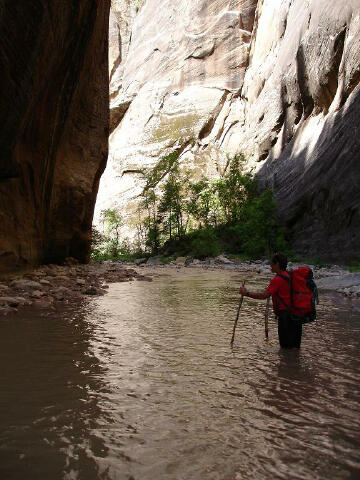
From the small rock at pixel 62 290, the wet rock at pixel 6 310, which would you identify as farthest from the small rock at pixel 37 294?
the wet rock at pixel 6 310

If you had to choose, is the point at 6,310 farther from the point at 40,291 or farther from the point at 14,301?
the point at 40,291

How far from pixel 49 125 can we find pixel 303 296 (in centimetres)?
1018

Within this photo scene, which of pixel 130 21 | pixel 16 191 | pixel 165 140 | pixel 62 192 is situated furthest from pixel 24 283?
pixel 130 21

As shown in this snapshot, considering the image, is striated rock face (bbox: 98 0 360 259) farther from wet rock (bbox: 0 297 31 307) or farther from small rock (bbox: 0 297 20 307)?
small rock (bbox: 0 297 20 307)

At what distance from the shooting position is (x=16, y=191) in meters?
11.7

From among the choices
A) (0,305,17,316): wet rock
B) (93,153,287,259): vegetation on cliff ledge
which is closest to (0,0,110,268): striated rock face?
(0,305,17,316): wet rock

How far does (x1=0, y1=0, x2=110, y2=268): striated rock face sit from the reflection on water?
18.4 ft

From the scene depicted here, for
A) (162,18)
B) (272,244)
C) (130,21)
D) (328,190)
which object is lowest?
(272,244)

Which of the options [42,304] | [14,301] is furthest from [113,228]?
[14,301]

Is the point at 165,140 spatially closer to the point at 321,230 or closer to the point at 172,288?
the point at 321,230

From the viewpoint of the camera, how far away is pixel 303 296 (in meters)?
5.34

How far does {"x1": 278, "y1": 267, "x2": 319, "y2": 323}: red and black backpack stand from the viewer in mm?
5309

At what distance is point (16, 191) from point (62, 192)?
5316 millimetres

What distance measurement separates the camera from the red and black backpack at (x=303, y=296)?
5309 millimetres
